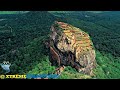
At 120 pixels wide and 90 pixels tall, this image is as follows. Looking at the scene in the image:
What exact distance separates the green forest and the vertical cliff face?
115mm

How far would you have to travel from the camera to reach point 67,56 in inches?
456

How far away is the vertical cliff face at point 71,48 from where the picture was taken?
1157 cm

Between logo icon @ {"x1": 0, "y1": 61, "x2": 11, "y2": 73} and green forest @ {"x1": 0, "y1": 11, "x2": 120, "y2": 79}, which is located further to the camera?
green forest @ {"x1": 0, "y1": 11, "x2": 120, "y2": 79}

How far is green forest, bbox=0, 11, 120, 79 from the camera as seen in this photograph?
11.6 m

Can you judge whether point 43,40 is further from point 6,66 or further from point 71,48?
point 6,66

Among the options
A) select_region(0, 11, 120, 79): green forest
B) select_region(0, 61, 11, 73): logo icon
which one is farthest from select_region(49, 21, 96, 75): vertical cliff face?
select_region(0, 61, 11, 73): logo icon

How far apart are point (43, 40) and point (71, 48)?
0.68 m

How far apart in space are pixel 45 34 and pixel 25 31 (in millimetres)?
456

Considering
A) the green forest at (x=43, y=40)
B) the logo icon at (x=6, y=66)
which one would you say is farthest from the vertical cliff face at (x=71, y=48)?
the logo icon at (x=6, y=66)

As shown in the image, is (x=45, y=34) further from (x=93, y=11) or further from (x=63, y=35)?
(x=93, y=11)

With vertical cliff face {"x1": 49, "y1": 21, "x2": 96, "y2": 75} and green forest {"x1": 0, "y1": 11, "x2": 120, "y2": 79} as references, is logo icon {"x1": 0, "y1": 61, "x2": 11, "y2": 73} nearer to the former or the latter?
green forest {"x1": 0, "y1": 11, "x2": 120, "y2": 79}

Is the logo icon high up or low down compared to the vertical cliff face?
down

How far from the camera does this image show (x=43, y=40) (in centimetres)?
1178

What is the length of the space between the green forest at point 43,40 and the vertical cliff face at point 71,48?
0.38ft
